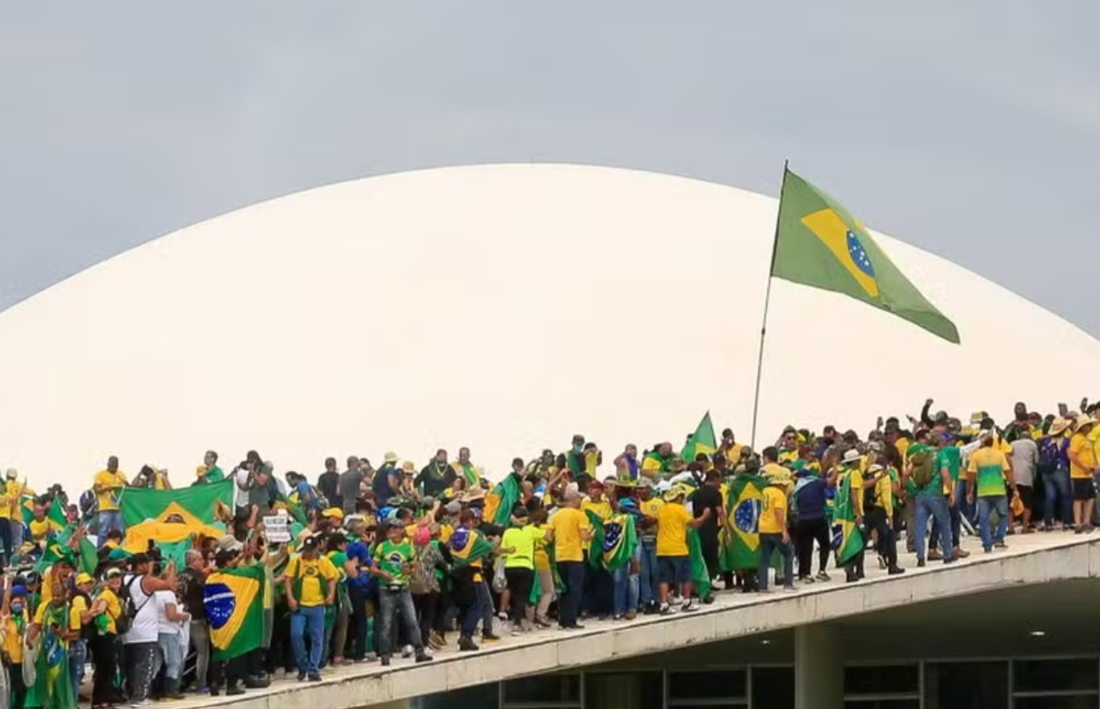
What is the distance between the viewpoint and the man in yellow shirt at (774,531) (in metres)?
19.9

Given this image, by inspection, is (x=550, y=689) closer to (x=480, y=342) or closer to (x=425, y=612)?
(x=425, y=612)

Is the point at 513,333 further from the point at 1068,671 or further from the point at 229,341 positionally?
the point at 1068,671

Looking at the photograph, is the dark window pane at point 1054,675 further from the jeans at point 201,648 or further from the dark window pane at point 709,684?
the jeans at point 201,648

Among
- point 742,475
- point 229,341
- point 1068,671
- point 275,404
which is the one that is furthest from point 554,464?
point 229,341

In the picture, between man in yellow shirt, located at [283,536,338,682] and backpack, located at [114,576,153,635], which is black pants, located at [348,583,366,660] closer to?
man in yellow shirt, located at [283,536,338,682]

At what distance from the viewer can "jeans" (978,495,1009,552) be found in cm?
2088

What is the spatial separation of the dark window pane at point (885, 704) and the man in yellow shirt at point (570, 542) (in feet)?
26.5

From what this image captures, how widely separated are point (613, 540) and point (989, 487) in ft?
12.2

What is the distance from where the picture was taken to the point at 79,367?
35.8 metres

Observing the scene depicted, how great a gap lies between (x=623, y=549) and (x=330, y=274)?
18.1 meters

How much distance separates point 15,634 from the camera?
54.9 ft

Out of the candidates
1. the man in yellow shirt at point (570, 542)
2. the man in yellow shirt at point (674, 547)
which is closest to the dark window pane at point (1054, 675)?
the man in yellow shirt at point (674, 547)

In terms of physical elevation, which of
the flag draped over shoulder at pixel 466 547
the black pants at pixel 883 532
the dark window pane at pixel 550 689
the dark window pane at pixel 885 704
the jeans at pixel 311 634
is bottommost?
the dark window pane at pixel 885 704

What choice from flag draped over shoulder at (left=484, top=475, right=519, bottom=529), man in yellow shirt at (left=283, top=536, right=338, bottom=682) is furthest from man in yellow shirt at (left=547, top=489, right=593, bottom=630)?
man in yellow shirt at (left=283, top=536, right=338, bottom=682)
